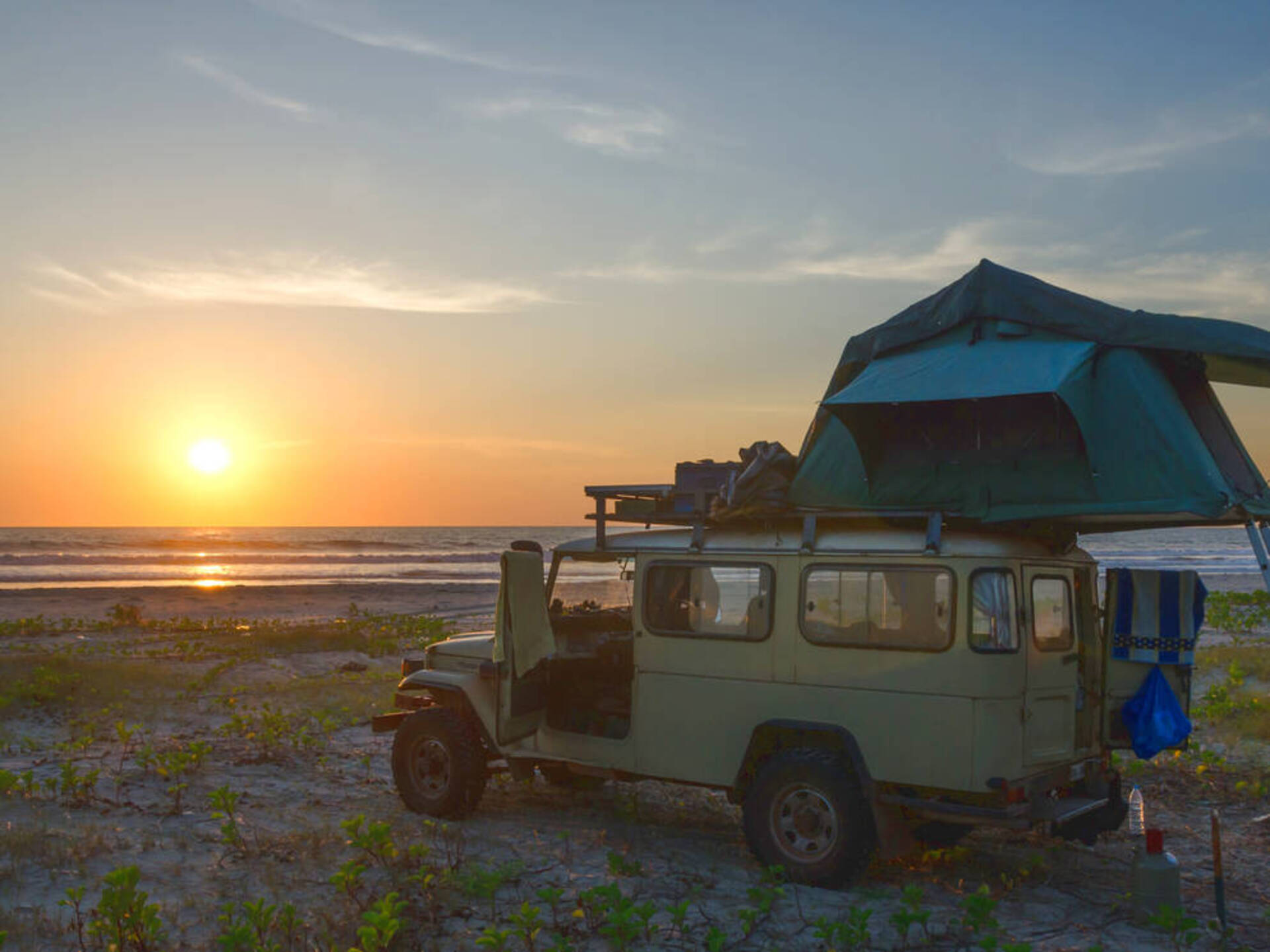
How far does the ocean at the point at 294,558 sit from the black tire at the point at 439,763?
95.4 feet

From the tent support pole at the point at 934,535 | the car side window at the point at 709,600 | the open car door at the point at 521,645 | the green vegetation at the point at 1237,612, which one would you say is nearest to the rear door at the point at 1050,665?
the tent support pole at the point at 934,535

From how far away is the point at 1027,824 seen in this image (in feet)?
21.4

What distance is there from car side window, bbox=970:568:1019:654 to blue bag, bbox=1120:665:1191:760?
1.49 metres

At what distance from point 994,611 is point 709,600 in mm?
2030

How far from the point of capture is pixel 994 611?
661 cm

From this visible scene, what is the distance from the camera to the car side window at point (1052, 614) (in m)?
6.90

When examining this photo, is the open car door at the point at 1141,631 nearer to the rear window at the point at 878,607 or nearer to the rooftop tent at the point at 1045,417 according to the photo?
the rooftop tent at the point at 1045,417

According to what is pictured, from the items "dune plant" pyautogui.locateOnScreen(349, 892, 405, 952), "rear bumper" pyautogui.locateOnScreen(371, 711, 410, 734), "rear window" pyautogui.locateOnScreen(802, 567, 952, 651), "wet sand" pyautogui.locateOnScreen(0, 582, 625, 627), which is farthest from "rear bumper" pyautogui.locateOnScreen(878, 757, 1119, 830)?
"wet sand" pyautogui.locateOnScreen(0, 582, 625, 627)

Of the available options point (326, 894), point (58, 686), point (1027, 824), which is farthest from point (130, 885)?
point (58, 686)

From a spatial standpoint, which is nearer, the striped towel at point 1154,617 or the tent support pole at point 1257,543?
the tent support pole at point 1257,543

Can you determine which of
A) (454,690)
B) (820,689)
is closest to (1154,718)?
(820,689)

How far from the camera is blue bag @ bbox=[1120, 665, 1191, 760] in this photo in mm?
7277

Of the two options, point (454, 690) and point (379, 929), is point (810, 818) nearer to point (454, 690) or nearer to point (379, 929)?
point (379, 929)

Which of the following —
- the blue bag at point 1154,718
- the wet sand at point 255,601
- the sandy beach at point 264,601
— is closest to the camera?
the blue bag at point 1154,718
